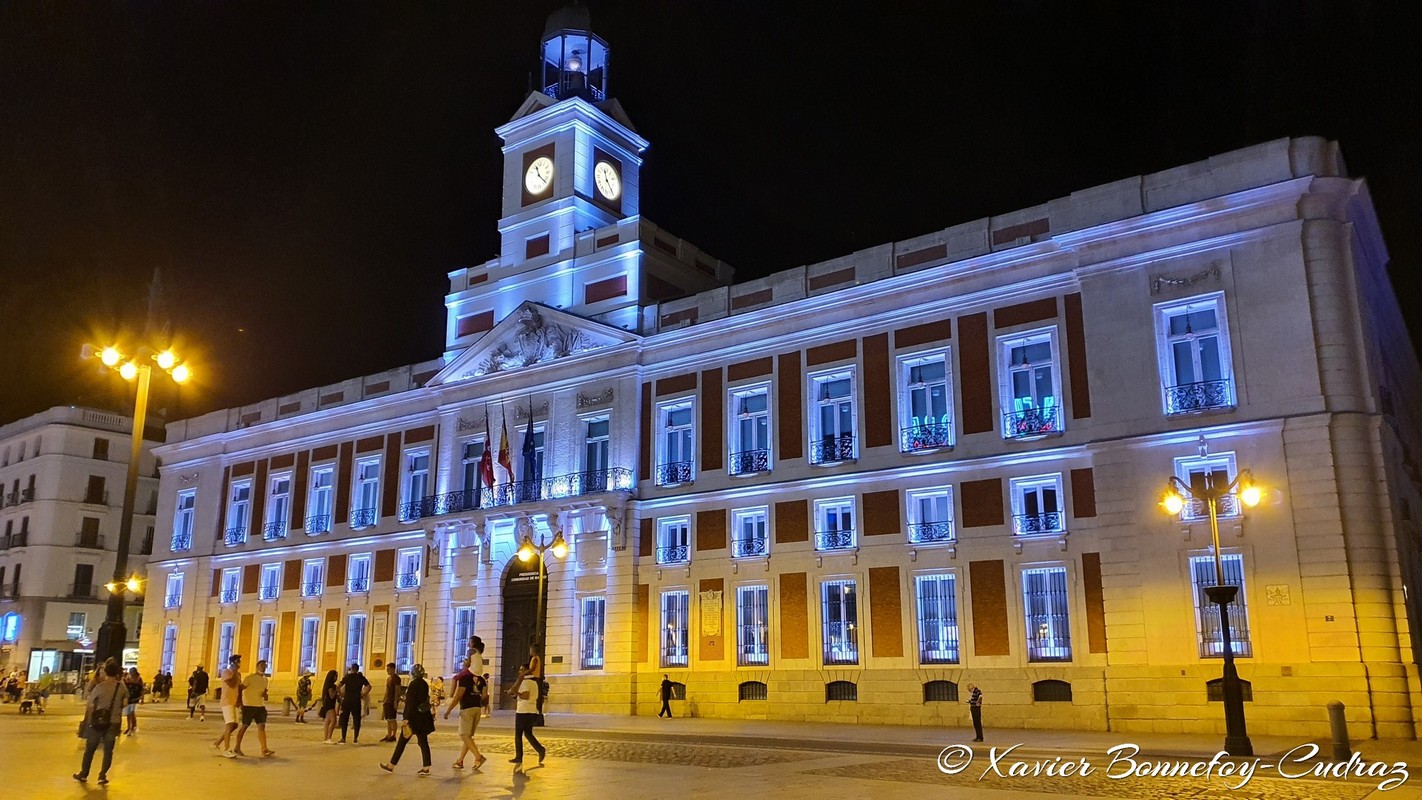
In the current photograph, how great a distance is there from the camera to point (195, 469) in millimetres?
47344

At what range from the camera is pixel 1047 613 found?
25797 mm

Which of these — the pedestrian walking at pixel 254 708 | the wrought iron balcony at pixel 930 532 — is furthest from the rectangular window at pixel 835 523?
the pedestrian walking at pixel 254 708

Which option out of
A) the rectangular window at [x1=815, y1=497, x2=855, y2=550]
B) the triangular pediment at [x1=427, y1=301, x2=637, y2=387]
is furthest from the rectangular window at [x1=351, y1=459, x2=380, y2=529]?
the rectangular window at [x1=815, y1=497, x2=855, y2=550]

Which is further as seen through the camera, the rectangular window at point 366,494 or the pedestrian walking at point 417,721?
the rectangular window at point 366,494

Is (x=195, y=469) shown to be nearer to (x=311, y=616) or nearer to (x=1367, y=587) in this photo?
(x=311, y=616)

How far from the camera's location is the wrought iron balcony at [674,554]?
31766 mm

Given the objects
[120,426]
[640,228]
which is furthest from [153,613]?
[640,228]

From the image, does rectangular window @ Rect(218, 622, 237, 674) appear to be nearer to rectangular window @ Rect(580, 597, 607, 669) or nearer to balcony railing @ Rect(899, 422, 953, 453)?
rectangular window @ Rect(580, 597, 607, 669)

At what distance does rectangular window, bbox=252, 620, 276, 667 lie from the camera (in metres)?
41.9

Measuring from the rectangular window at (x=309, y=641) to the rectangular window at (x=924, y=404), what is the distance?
954 inches

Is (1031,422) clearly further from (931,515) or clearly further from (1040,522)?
(931,515)

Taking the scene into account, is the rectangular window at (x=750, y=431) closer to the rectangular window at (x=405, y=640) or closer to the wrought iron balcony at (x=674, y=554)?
the wrought iron balcony at (x=674, y=554)

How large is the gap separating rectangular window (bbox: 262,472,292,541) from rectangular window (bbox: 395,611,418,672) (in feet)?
25.7

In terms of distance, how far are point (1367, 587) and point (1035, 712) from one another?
7.35m
